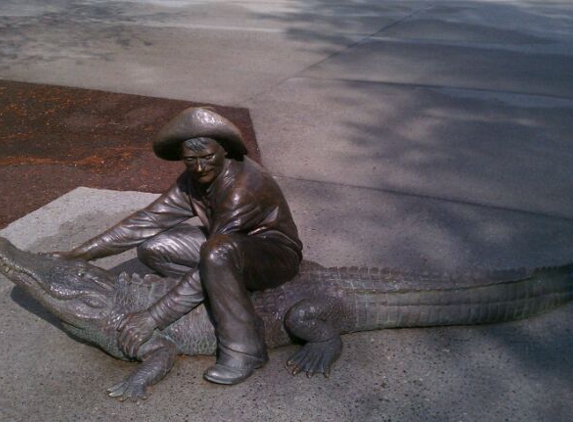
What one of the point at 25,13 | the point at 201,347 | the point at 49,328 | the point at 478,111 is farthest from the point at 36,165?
the point at 25,13

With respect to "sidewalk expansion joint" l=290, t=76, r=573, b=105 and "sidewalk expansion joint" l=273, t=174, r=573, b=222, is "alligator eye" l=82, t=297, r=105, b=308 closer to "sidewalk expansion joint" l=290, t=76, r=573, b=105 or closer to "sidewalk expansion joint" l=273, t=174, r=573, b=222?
"sidewalk expansion joint" l=273, t=174, r=573, b=222

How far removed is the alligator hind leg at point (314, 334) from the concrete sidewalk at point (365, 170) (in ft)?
0.29

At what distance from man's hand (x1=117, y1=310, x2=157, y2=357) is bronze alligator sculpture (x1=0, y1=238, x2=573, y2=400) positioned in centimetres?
5

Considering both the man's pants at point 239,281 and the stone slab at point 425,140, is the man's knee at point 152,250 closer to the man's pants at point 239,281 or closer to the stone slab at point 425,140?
the man's pants at point 239,281

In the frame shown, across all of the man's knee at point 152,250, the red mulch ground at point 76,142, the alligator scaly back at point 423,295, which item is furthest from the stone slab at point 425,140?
the man's knee at point 152,250

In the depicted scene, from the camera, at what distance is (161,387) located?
345cm

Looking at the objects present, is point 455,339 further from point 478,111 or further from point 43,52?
point 43,52

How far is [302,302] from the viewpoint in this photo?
3.61 metres

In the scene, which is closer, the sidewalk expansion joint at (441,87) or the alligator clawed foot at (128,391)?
the alligator clawed foot at (128,391)

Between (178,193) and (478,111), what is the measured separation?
205 inches

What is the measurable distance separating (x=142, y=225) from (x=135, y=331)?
0.60m

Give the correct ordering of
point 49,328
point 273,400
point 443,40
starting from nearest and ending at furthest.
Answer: point 273,400
point 49,328
point 443,40

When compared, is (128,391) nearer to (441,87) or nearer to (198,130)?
(198,130)

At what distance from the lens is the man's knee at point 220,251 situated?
130 inches
